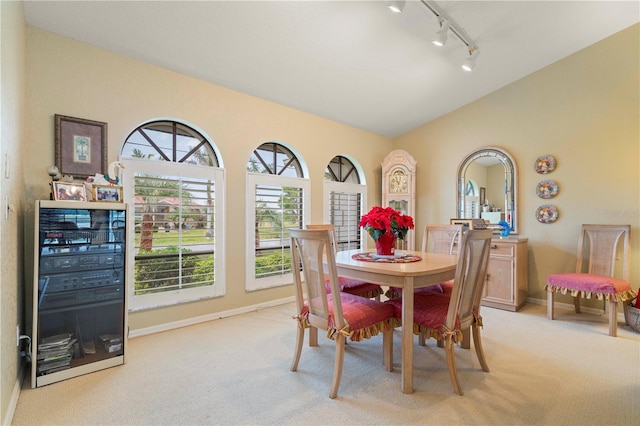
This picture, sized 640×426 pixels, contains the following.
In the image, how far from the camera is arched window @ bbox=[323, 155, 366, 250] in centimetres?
483

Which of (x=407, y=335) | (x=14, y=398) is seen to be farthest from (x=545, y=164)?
(x=14, y=398)

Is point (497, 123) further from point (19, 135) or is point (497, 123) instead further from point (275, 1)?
point (19, 135)

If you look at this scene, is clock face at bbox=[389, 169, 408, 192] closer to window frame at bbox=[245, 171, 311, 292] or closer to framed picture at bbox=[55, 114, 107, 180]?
window frame at bbox=[245, 171, 311, 292]

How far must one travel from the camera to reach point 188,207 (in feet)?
10.8

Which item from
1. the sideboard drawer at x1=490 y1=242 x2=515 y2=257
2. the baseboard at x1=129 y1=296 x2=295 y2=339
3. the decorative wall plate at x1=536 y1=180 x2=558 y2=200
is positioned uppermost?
the decorative wall plate at x1=536 y1=180 x2=558 y2=200

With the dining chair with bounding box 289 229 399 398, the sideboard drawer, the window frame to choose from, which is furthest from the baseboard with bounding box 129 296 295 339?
the sideboard drawer

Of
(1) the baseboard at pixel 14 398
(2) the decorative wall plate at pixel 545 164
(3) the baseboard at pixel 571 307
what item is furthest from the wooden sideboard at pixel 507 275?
(1) the baseboard at pixel 14 398

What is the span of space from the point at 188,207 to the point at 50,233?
1192 mm

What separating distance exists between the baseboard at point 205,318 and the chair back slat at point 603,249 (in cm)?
357

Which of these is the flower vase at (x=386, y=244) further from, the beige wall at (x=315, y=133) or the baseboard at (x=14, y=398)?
the baseboard at (x=14, y=398)

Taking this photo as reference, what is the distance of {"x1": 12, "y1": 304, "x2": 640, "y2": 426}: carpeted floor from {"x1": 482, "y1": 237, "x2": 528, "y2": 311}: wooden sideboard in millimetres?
837

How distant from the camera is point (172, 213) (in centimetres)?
317

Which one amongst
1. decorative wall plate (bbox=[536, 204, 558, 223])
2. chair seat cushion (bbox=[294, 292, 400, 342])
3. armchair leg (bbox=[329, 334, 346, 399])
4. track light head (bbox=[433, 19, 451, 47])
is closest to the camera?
armchair leg (bbox=[329, 334, 346, 399])

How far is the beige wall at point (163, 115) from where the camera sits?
2527mm
